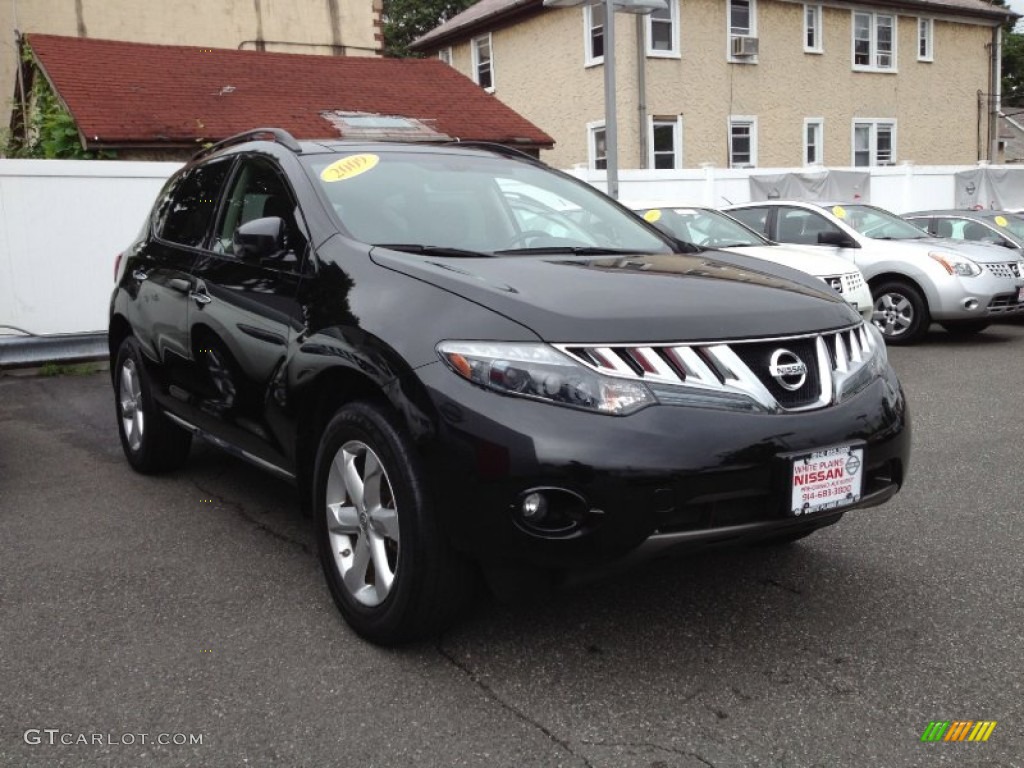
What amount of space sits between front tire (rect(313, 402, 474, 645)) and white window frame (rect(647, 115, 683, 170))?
22017mm

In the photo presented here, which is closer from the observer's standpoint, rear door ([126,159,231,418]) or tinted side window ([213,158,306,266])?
tinted side window ([213,158,306,266])

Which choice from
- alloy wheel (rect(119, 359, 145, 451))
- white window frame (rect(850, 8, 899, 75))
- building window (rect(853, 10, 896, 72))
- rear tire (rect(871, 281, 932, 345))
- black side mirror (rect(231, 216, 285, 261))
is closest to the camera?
black side mirror (rect(231, 216, 285, 261))

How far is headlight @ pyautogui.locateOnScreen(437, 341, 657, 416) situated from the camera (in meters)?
2.81

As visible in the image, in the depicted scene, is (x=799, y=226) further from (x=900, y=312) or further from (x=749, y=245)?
(x=749, y=245)

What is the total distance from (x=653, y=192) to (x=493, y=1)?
12.9m

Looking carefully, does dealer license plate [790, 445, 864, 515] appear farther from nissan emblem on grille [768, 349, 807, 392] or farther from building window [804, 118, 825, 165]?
building window [804, 118, 825, 165]

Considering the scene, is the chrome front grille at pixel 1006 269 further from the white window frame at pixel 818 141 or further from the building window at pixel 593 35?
the white window frame at pixel 818 141

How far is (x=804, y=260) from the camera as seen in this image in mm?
9461

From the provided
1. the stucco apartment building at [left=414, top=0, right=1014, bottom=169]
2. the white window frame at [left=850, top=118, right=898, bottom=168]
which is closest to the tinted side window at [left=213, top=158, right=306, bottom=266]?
the stucco apartment building at [left=414, top=0, right=1014, bottom=169]

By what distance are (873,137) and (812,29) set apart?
3.71 metres

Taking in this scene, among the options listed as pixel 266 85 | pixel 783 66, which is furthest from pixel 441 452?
pixel 783 66

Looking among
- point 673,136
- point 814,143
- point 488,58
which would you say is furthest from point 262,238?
point 488,58

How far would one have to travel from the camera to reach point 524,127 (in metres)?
19.0

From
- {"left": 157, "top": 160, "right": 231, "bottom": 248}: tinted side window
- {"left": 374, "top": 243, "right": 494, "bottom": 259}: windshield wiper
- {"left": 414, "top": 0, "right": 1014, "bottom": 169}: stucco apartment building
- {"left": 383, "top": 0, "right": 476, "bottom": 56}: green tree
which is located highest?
{"left": 383, "top": 0, "right": 476, "bottom": 56}: green tree
